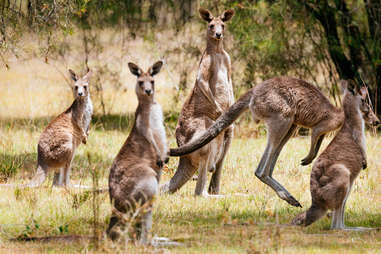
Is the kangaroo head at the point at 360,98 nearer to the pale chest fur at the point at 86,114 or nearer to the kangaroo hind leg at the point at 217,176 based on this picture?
the kangaroo hind leg at the point at 217,176

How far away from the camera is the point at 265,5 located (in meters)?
13.1

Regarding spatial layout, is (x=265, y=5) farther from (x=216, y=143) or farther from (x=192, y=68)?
(x=216, y=143)

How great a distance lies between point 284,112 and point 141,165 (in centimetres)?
216

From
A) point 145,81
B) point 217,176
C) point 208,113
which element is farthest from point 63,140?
point 145,81

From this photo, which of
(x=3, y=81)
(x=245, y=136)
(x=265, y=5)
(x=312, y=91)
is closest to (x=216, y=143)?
(x=312, y=91)

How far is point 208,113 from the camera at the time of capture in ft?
27.7

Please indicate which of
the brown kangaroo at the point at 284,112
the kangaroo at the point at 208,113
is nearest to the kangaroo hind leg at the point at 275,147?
the brown kangaroo at the point at 284,112

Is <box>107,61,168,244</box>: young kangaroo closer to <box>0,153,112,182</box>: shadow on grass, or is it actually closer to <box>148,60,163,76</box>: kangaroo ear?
<box>148,60,163,76</box>: kangaroo ear

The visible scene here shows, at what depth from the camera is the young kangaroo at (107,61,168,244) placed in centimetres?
543

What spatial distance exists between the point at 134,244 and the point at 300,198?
3.19 m

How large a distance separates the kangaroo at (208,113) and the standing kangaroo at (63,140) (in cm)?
142

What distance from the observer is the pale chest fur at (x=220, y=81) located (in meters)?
8.69

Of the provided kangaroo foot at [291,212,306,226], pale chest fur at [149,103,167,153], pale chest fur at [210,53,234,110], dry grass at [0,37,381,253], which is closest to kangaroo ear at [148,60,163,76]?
pale chest fur at [149,103,167,153]

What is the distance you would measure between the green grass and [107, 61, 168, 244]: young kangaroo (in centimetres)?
30
